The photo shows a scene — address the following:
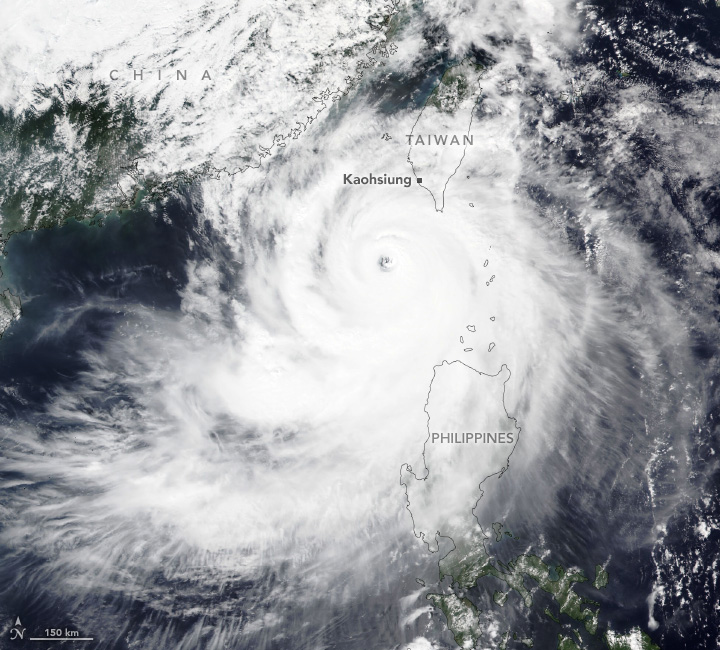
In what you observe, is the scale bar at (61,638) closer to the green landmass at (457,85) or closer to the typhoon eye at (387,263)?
the typhoon eye at (387,263)

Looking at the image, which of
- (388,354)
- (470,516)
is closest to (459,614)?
(470,516)

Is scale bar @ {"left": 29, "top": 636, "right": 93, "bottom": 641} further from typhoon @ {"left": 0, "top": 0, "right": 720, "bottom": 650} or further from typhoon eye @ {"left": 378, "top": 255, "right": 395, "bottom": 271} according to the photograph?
typhoon eye @ {"left": 378, "top": 255, "right": 395, "bottom": 271}

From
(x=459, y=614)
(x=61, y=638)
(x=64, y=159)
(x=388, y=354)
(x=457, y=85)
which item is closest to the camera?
(x=61, y=638)

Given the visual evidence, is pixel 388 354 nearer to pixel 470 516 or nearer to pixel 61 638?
pixel 470 516

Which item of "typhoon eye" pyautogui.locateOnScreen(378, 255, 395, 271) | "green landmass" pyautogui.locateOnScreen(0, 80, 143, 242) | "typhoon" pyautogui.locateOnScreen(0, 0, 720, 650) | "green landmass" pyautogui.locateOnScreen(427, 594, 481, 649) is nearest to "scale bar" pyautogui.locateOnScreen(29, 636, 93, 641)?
"typhoon" pyautogui.locateOnScreen(0, 0, 720, 650)

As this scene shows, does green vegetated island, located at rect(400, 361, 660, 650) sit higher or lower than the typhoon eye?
lower

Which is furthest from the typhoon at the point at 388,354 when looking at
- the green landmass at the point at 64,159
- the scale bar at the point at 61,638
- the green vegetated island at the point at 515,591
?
the green landmass at the point at 64,159

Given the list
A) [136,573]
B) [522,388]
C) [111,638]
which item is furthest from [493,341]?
[111,638]

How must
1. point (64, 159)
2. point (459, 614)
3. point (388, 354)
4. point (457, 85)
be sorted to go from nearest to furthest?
point (388, 354), point (459, 614), point (457, 85), point (64, 159)
